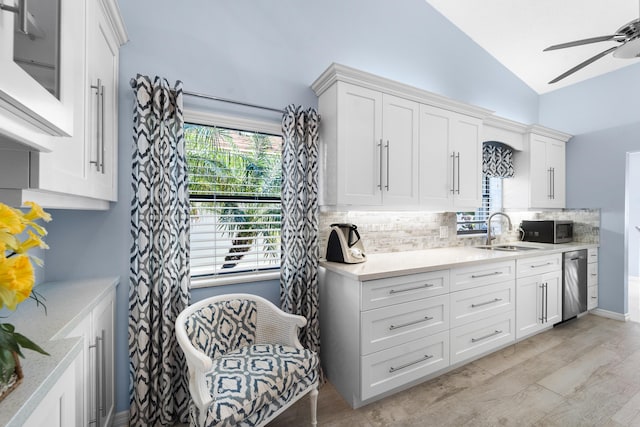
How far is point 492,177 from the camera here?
3814 mm

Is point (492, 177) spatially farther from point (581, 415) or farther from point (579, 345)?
point (581, 415)

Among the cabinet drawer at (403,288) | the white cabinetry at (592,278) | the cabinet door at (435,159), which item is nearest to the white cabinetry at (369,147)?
the cabinet door at (435,159)

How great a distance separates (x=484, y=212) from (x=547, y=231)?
0.85 meters

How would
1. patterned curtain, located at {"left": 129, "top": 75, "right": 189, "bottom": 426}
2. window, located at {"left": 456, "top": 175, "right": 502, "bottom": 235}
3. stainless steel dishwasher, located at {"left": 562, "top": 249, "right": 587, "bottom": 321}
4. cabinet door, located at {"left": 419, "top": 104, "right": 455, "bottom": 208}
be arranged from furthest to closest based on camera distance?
window, located at {"left": 456, "top": 175, "right": 502, "bottom": 235} < stainless steel dishwasher, located at {"left": 562, "top": 249, "right": 587, "bottom": 321} < cabinet door, located at {"left": 419, "top": 104, "right": 455, "bottom": 208} < patterned curtain, located at {"left": 129, "top": 75, "right": 189, "bottom": 426}

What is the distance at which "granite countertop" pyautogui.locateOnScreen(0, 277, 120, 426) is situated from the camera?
0.60 meters

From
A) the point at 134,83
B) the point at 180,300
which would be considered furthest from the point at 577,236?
the point at 134,83

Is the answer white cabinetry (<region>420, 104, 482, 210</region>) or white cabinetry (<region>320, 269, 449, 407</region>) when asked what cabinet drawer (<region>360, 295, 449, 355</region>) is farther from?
white cabinetry (<region>420, 104, 482, 210</region>)

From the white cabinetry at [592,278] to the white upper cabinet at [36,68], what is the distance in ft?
16.9

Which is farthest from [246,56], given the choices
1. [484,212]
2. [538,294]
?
[538,294]

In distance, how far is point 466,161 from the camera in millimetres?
2895

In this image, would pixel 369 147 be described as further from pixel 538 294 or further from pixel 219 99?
pixel 538 294

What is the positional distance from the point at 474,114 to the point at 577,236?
2712 millimetres

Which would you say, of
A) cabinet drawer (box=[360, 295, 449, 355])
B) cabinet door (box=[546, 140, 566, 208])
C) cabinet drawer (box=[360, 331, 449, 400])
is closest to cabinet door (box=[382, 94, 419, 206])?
cabinet drawer (box=[360, 295, 449, 355])

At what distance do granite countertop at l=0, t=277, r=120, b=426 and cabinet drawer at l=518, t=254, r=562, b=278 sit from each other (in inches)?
135
